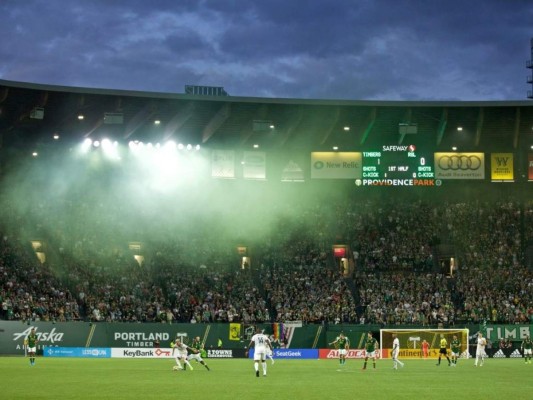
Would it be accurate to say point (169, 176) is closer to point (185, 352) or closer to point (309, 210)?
point (309, 210)

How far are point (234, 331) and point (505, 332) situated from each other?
20.0m

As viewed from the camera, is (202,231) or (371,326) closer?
(371,326)

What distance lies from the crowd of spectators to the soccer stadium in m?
0.16

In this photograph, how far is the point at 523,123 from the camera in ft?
212

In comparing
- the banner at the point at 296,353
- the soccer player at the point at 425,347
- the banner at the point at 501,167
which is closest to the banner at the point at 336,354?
the banner at the point at 296,353

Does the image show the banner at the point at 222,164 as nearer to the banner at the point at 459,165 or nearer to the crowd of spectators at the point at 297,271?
the crowd of spectators at the point at 297,271

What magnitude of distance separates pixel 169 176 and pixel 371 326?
75.3ft

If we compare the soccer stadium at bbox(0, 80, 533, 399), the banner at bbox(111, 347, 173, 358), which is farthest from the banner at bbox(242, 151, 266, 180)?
the banner at bbox(111, 347, 173, 358)

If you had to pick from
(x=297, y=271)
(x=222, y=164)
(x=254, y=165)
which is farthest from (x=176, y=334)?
(x=254, y=165)

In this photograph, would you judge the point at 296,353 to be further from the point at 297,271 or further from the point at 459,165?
the point at 459,165

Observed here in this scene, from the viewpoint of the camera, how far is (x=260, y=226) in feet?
231

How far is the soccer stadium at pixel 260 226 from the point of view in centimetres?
5606

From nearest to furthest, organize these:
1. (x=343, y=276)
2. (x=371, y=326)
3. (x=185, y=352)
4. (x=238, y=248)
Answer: (x=185, y=352), (x=371, y=326), (x=343, y=276), (x=238, y=248)

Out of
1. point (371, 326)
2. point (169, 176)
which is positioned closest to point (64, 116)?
point (169, 176)
